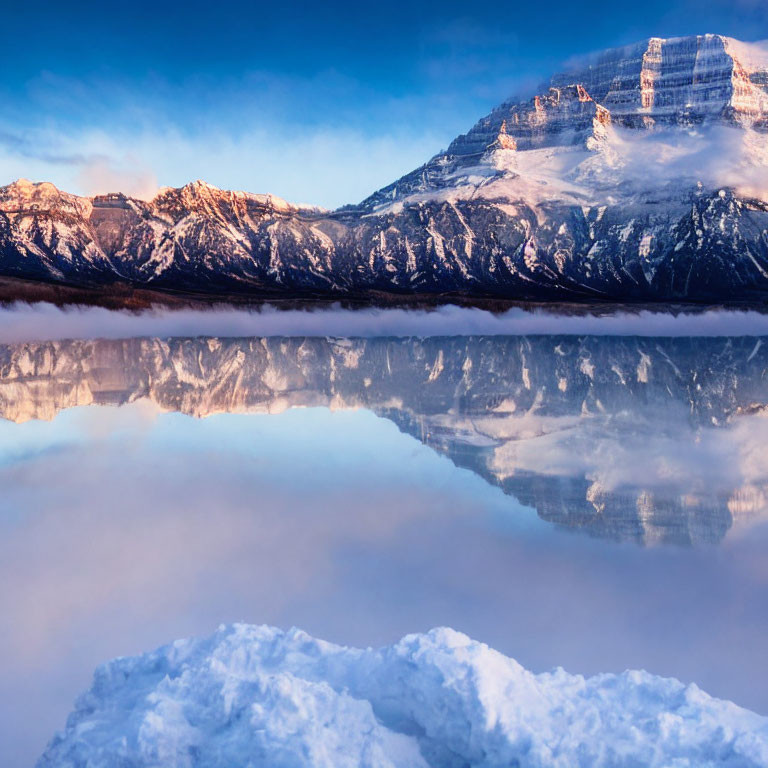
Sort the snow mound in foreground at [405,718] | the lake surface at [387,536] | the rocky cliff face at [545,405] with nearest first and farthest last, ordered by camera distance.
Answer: the snow mound in foreground at [405,718], the lake surface at [387,536], the rocky cliff face at [545,405]

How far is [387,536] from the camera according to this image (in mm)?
9656

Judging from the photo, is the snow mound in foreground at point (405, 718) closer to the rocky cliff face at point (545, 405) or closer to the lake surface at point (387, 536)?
the lake surface at point (387, 536)

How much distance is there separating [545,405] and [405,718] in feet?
66.4

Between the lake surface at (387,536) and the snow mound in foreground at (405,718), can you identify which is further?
the lake surface at (387,536)

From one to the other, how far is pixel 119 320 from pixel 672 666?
119 metres

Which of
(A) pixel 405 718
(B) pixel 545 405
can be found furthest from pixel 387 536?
(B) pixel 545 405

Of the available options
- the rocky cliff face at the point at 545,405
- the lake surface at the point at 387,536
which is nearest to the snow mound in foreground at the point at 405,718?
the lake surface at the point at 387,536

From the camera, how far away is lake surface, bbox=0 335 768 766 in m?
6.84

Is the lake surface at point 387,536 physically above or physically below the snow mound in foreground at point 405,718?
below

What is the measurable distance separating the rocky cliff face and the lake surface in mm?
112

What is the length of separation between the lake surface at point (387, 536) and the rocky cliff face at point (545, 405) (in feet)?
0.37

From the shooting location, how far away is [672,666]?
21.0 ft

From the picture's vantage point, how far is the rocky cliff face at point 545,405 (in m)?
11.9

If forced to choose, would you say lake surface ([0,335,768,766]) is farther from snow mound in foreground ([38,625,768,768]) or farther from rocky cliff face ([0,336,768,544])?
snow mound in foreground ([38,625,768,768])
